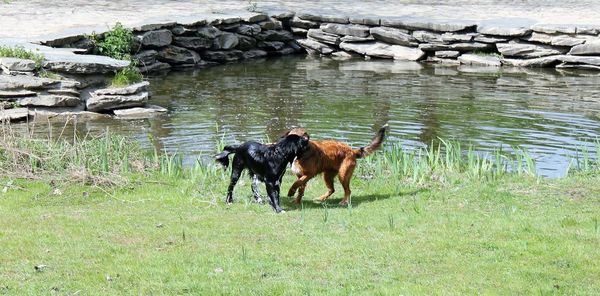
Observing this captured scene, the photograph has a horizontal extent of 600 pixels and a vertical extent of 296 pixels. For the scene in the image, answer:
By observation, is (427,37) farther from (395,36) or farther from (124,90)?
(124,90)

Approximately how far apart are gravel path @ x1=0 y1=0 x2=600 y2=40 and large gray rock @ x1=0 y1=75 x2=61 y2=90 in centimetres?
340

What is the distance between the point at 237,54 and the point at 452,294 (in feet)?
65.8

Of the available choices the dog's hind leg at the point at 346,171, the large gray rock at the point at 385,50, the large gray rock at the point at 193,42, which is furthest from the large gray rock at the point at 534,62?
the dog's hind leg at the point at 346,171

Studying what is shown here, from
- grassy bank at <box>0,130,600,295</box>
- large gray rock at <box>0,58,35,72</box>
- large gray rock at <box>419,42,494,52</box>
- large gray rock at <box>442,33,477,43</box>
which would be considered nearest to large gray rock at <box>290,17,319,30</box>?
large gray rock at <box>419,42,494,52</box>

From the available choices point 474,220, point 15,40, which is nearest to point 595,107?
point 474,220

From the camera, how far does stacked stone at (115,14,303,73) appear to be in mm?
23359

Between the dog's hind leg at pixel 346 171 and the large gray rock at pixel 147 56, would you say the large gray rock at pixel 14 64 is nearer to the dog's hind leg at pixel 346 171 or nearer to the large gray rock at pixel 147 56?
the large gray rock at pixel 147 56

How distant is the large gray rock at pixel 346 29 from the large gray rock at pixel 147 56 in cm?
578

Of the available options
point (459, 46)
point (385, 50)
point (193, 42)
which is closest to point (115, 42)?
point (193, 42)

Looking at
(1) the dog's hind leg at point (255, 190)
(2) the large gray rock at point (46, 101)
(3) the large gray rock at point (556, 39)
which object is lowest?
(2) the large gray rock at point (46, 101)

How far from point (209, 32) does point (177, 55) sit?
116cm

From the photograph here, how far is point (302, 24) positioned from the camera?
27.5 meters

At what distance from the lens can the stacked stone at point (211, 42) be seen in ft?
76.6

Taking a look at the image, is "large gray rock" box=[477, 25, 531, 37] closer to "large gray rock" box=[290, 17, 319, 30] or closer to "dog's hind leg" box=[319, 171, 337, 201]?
"large gray rock" box=[290, 17, 319, 30]
